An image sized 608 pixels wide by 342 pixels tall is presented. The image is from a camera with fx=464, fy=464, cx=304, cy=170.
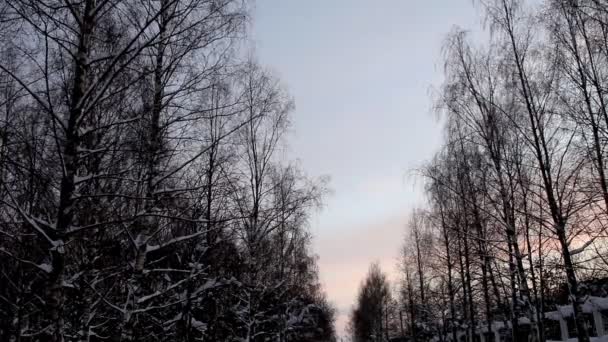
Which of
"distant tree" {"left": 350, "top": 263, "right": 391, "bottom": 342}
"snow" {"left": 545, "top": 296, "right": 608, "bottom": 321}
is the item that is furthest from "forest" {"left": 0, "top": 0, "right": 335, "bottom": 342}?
"distant tree" {"left": 350, "top": 263, "right": 391, "bottom": 342}

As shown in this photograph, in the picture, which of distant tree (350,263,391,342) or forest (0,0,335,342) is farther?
distant tree (350,263,391,342)

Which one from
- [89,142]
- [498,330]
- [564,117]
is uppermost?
[564,117]

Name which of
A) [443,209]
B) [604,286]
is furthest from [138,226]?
[604,286]

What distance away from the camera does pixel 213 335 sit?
18141mm

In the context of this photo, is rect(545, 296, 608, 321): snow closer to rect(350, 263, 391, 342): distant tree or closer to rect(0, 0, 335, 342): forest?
rect(0, 0, 335, 342): forest

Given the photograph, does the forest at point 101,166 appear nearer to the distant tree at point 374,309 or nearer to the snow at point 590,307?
the snow at point 590,307

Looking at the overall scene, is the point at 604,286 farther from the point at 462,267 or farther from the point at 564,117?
the point at 564,117

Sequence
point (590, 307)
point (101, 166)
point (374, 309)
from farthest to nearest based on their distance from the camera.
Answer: point (374, 309), point (590, 307), point (101, 166)

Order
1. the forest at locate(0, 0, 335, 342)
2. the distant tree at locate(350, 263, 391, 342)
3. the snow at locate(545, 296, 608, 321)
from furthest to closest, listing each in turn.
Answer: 1. the distant tree at locate(350, 263, 391, 342)
2. the snow at locate(545, 296, 608, 321)
3. the forest at locate(0, 0, 335, 342)

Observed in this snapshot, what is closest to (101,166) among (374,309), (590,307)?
(590,307)

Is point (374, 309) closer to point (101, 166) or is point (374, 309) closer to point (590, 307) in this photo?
point (590, 307)

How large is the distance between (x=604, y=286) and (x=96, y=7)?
33937 mm

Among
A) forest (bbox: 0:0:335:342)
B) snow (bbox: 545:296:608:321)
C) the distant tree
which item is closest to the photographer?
forest (bbox: 0:0:335:342)

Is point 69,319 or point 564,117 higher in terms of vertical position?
point 564,117
